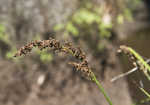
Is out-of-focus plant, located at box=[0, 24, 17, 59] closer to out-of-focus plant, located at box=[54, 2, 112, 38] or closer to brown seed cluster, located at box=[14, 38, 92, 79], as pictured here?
out-of-focus plant, located at box=[54, 2, 112, 38]

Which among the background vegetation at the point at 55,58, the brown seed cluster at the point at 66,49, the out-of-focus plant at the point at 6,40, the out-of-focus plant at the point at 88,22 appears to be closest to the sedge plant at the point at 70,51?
the brown seed cluster at the point at 66,49

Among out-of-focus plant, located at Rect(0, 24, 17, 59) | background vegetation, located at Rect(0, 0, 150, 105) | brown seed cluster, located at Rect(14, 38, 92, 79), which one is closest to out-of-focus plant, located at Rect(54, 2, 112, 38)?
background vegetation, located at Rect(0, 0, 150, 105)

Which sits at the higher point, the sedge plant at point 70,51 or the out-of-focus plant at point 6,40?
the out-of-focus plant at point 6,40

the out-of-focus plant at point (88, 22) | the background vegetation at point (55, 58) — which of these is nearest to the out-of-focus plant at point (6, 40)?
the background vegetation at point (55, 58)

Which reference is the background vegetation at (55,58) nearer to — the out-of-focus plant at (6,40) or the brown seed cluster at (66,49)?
the out-of-focus plant at (6,40)

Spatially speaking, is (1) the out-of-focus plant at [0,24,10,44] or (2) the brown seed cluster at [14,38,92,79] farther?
(1) the out-of-focus plant at [0,24,10,44]

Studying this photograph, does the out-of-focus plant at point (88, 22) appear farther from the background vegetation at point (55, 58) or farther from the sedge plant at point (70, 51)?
the sedge plant at point (70, 51)

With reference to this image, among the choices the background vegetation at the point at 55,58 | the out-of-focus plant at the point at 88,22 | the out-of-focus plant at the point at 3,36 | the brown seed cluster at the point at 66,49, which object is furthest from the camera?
the out-of-focus plant at the point at 88,22

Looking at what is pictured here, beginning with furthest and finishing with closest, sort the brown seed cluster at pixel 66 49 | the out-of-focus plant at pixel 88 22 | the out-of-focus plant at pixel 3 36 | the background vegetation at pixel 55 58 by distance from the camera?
the out-of-focus plant at pixel 88 22, the out-of-focus plant at pixel 3 36, the background vegetation at pixel 55 58, the brown seed cluster at pixel 66 49

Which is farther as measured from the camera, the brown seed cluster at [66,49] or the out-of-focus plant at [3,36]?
the out-of-focus plant at [3,36]

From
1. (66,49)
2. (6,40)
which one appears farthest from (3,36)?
(66,49)

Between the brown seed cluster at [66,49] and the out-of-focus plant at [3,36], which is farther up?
the out-of-focus plant at [3,36]

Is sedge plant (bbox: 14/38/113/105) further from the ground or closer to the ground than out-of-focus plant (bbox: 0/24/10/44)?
closer to the ground
